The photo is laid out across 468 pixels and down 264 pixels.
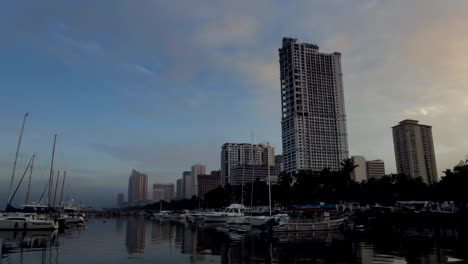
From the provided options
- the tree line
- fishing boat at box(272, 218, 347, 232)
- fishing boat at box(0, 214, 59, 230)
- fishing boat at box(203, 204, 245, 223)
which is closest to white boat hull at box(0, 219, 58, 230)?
fishing boat at box(0, 214, 59, 230)

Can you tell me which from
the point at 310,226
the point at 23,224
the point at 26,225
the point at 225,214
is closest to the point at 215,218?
the point at 225,214

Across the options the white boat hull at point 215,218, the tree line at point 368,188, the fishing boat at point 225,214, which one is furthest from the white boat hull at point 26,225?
the tree line at point 368,188

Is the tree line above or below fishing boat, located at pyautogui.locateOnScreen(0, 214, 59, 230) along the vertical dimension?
above

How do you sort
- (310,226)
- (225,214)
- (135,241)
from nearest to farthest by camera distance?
(135,241) → (310,226) → (225,214)

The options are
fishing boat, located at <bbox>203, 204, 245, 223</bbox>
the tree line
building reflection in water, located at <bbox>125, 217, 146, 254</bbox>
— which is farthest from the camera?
fishing boat, located at <bbox>203, 204, 245, 223</bbox>

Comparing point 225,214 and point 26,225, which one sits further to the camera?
point 225,214

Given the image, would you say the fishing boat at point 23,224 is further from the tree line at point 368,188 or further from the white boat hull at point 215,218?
the tree line at point 368,188

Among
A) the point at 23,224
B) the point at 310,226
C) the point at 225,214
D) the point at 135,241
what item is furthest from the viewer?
the point at 225,214

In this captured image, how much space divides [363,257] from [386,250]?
16.0 feet

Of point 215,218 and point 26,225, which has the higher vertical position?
point 26,225

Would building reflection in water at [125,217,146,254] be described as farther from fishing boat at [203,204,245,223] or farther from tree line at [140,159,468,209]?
tree line at [140,159,468,209]

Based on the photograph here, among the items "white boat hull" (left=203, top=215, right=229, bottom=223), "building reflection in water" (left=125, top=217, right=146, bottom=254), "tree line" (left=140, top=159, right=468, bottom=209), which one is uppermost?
"tree line" (left=140, top=159, right=468, bottom=209)

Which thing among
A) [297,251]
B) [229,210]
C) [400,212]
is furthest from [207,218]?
[297,251]

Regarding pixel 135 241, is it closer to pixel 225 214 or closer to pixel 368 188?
pixel 225 214
